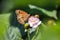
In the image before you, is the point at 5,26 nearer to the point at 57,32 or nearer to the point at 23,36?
the point at 23,36

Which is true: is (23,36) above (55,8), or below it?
below

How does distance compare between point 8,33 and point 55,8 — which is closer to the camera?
point 8,33

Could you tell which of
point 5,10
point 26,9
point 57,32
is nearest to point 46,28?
point 57,32
